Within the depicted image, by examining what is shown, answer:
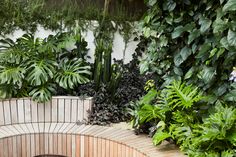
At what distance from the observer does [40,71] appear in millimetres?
4059

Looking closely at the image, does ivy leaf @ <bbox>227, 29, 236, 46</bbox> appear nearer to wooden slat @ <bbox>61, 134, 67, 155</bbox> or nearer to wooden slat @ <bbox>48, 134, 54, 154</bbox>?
wooden slat @ <bbox>61, 134, 67, 155</bbox>

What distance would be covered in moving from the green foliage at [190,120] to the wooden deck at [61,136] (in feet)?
0.71

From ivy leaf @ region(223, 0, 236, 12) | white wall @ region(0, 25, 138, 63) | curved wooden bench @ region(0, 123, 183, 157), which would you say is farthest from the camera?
white wall @ region(0, 25, 138, 63)

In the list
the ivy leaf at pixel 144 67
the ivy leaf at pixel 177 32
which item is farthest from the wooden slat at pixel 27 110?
the ivy leaf at pixel 177 32

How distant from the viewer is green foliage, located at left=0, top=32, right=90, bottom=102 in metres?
4.07

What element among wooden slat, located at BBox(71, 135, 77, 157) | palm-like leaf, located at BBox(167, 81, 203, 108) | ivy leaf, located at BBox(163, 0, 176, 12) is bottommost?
wooden slat, located at BBox(71, 135, 77, 157)

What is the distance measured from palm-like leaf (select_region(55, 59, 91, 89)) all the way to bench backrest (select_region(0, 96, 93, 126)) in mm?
179

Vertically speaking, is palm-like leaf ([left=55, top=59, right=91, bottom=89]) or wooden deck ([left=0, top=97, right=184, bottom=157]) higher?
palm-like leaf ([left=55, top=59, right=91, bottom=89])

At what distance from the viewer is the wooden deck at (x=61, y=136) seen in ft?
11.5

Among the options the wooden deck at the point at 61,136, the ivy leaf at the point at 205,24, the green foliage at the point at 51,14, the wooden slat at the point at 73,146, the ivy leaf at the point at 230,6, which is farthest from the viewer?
the green foliage at the point at 51,14

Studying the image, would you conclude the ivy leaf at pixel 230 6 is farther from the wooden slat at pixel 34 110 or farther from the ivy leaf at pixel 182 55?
the wooden slat at pixel 34 110

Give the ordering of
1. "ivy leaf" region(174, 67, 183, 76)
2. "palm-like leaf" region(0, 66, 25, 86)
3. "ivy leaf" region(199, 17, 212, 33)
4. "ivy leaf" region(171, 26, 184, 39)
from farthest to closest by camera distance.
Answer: "palm-like leaf" region(0, 66, 25, 86) < "ivy leaf" region(174, 67, 183, 76) < "ivy leaf" region(171, 26, 184, 39) < "ivy leaf" region(199, 17, 212, 33)

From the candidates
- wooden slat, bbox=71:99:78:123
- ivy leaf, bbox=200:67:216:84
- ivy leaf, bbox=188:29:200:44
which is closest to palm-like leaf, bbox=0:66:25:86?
wooden slat, bbox=71:99:78:123

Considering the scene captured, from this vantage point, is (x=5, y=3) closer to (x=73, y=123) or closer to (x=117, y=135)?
(x=73, y=123)
